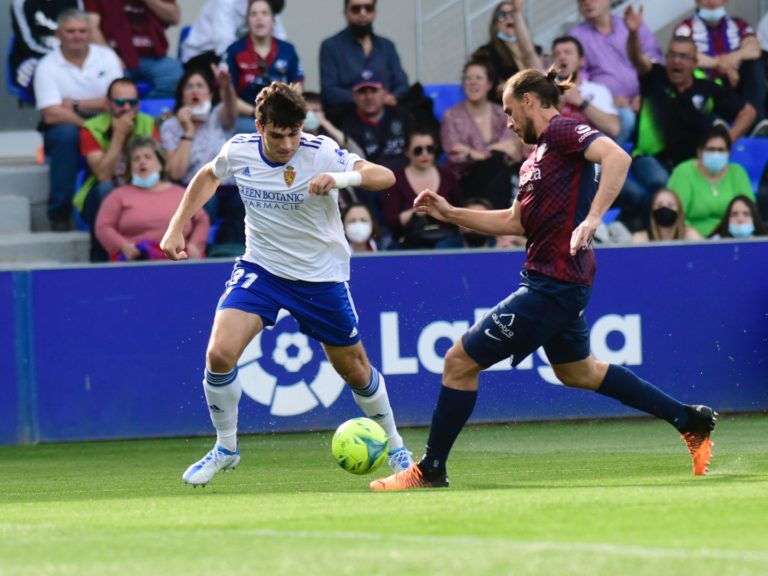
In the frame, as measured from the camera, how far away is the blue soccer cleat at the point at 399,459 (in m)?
9.11

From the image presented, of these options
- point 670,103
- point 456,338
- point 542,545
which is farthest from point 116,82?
point 542,545

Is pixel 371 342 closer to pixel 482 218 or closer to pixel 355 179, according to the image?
pixel 482 218

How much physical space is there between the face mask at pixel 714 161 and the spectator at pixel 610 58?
4.21 feet

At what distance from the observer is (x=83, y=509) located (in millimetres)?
7621

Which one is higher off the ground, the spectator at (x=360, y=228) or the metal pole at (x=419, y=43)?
the metal pole at (x=419, y=43)

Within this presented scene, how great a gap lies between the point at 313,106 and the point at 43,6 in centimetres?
299

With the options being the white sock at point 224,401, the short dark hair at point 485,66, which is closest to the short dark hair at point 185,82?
the short dark hair at point 485,66

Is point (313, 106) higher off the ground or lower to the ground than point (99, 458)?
higher

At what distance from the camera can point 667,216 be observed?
14117mm

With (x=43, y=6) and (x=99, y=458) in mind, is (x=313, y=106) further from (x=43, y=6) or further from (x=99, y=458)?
(x=99, y=458)

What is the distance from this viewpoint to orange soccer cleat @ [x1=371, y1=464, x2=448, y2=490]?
8.30m

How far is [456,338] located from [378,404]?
3.32 meters

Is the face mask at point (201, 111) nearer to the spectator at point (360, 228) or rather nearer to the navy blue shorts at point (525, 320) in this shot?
the spectator at point (360, 228)

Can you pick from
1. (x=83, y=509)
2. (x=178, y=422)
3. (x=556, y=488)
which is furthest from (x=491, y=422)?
(x=83, y=509)
